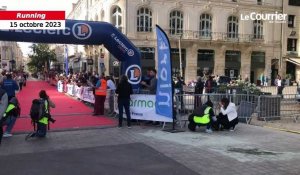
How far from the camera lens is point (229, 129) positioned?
1114cm

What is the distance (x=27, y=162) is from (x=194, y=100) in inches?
267

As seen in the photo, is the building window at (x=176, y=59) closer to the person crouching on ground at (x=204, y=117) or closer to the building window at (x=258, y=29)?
the building window at (x=258, y=29)

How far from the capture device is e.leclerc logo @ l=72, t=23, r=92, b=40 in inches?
521

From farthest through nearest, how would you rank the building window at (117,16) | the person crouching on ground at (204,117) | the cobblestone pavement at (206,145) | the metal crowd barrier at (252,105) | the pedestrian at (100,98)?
the building window at (117,16), the pedestrian at (100,98), the metal crowd barrier at (252,105), the person crouching on ground at (204,117), the cobblestone pavement at (206,145)

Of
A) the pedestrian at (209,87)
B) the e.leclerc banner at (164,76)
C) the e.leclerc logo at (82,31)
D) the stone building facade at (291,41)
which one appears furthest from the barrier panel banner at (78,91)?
the stone building facade at (291,41)

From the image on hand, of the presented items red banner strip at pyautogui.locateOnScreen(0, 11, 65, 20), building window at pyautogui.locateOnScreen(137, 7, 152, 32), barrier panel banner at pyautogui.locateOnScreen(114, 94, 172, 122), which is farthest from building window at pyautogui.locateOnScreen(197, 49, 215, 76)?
barrier panel banner at pyautogui.locateOnScreen(114, 94, 172, 122)

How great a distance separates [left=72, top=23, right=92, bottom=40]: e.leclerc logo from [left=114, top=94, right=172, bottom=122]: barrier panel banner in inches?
122

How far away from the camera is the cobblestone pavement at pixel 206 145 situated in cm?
697

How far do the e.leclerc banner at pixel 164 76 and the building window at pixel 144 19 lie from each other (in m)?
26.6

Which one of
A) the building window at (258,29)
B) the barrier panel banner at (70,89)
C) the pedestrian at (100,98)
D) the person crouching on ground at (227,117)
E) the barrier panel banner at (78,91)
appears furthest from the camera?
the building window at (258,29)

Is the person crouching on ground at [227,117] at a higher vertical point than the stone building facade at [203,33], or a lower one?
lower

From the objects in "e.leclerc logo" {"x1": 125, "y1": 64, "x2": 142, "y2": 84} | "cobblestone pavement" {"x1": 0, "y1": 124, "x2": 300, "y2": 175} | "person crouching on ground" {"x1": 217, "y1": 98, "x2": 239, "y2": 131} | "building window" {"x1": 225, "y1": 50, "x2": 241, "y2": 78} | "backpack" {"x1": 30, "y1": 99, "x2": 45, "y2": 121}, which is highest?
"building window" {"x1": 225, "y1": 50, "x2": 241, "y2": 78}

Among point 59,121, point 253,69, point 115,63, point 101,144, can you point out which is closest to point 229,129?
point 101,144

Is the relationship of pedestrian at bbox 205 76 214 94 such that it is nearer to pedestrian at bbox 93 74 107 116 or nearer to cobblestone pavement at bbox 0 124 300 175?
pedestrian at bbox 93 74 107 116
